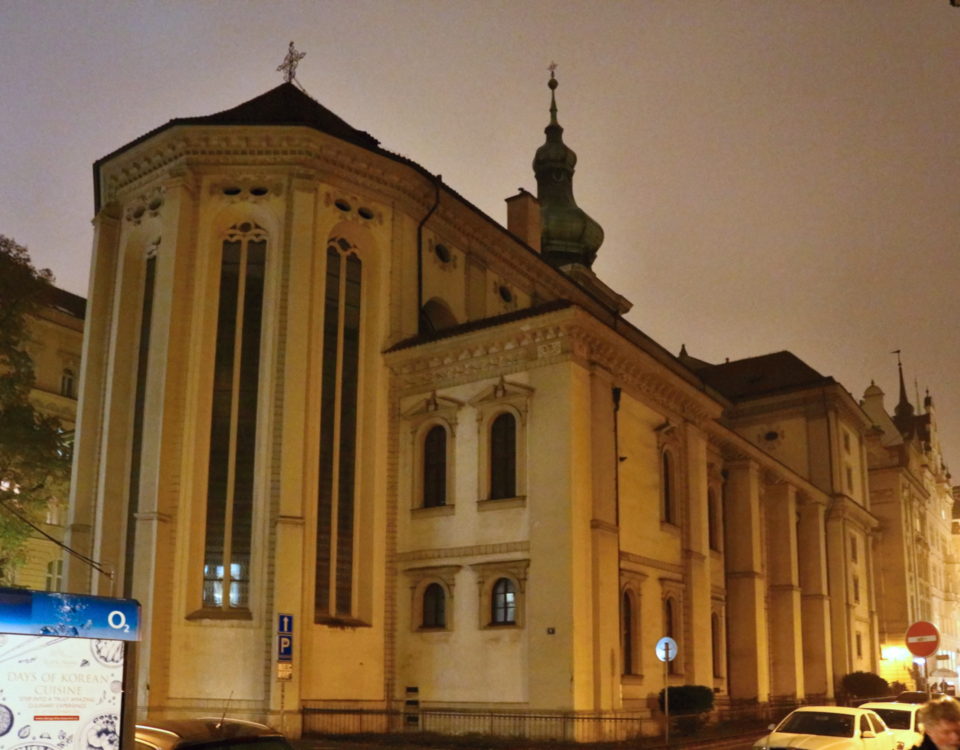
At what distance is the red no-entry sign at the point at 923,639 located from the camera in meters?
16.1

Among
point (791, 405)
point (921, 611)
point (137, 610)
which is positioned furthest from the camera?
point (921, 611)

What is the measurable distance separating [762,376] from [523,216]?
20.9m

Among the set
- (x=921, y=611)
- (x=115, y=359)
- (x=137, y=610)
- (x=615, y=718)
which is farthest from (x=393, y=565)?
(x=921, y=611)

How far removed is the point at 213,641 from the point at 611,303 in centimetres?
3285

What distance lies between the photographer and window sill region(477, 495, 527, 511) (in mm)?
28547

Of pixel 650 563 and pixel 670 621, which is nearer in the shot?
pixel 650 563

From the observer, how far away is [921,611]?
222 feet

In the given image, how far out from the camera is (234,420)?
29.7m

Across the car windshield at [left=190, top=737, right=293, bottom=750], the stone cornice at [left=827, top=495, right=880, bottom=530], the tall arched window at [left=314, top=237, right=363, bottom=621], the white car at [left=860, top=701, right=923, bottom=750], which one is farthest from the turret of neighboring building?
the car windshield at [left=190, top=737, right=293, bottom=750]

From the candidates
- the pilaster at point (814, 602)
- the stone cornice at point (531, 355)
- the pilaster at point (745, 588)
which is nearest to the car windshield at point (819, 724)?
the stone cornice at point (531, 355)

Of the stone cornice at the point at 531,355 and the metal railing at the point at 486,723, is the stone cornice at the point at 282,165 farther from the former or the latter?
the metal railing at the point at 486,723

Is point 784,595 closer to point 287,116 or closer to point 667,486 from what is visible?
point 667,486

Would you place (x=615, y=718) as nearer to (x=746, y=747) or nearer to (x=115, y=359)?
(x=746, y=747)

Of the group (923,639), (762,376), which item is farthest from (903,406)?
(923,639)
